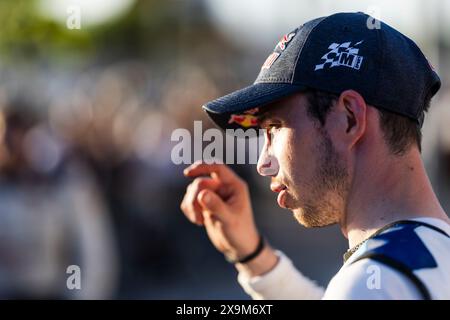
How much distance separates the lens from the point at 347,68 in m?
2.84

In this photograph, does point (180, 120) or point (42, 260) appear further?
point (180, 120)

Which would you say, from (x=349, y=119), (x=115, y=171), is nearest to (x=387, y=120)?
(x=349, y=119)

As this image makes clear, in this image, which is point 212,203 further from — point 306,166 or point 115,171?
point 115,171

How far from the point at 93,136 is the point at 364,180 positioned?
8.66m

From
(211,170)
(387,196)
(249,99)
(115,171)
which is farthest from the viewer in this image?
(115,171)

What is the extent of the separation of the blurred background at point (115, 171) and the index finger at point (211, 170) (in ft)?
3.39

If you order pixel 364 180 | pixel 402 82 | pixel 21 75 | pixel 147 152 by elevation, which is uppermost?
pixel 21 75

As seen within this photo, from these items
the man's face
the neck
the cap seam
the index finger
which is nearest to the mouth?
the man's face

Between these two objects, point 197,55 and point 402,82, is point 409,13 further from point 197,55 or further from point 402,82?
point 402,82

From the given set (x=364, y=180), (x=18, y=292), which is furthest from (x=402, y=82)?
(x=18, y=292)

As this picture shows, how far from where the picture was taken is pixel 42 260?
7.16 m

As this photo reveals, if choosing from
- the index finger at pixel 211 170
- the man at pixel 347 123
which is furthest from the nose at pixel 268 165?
the index finger at pixel 211 170

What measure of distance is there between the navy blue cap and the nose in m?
0.14

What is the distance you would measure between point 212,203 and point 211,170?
139mm
